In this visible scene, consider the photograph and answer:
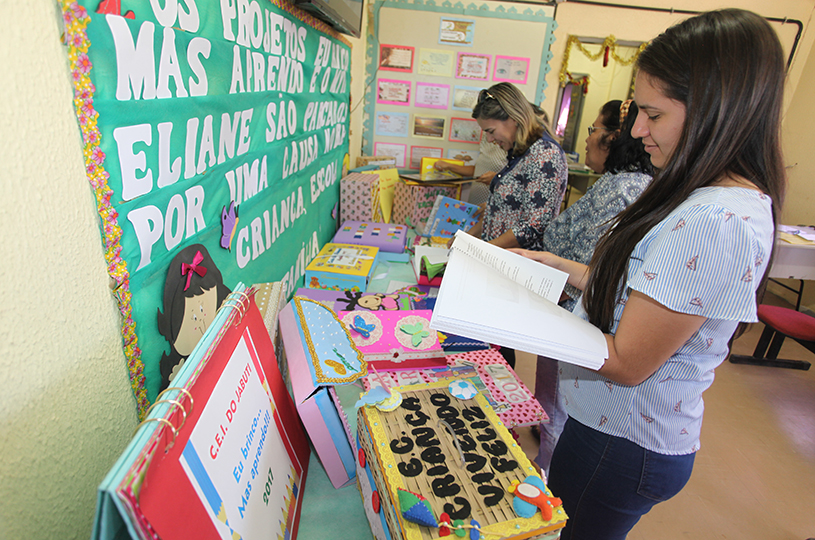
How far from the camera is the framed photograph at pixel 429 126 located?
3168 millimetres

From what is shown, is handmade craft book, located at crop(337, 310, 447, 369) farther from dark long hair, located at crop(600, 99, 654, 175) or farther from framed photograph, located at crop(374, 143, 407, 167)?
framed photograph, located at crop(374, 143, 407, 167)

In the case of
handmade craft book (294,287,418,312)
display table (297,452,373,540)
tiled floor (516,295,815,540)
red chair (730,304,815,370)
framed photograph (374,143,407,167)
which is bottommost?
tiled floor (516,295,815,540)

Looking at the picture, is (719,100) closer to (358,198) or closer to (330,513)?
(330,513)

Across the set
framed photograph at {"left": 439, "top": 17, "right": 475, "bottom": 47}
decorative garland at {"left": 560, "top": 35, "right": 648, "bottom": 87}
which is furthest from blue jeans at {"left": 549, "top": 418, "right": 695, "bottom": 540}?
decorative garland at {"left": 560, "top": 35, "right": 648, "bottom": 87}

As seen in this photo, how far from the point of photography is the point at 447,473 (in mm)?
600

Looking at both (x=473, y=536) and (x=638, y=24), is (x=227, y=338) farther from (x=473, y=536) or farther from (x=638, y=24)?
(x=638, y=24)

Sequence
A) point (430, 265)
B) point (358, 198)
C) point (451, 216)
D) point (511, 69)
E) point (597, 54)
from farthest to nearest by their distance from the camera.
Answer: point (597, 54) < point (511, 69) < point (451, 216) < point (358, 198) < point (430, 265)

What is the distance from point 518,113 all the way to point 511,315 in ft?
3.91

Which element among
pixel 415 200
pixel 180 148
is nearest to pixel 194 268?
pixel 180 148

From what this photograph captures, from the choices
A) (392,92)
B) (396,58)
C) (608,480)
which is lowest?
(608,480)

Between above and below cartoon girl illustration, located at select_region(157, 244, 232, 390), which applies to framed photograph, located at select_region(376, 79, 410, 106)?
above

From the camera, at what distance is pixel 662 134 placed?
0.67 m

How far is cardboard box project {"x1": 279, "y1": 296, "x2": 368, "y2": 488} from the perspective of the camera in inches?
30.5

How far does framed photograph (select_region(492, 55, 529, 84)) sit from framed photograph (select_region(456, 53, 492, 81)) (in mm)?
69
